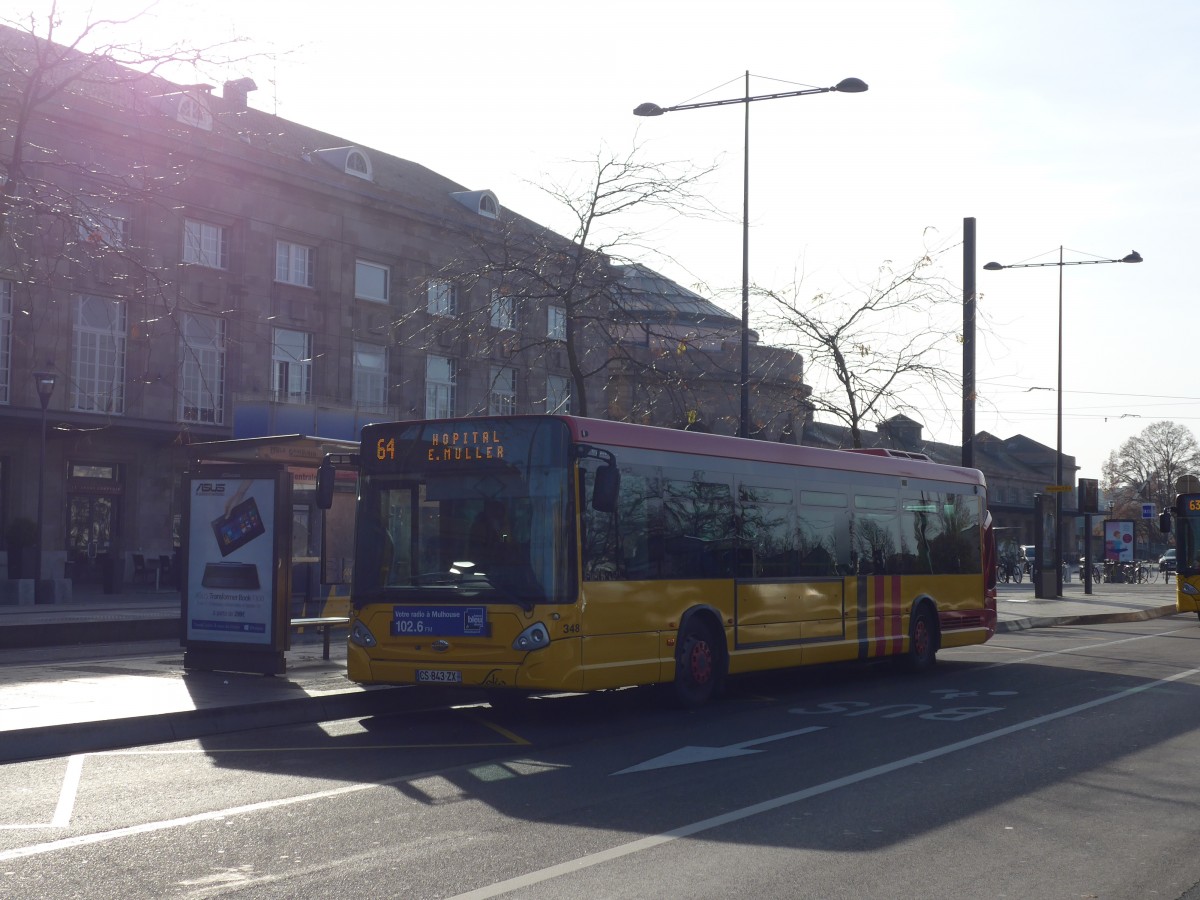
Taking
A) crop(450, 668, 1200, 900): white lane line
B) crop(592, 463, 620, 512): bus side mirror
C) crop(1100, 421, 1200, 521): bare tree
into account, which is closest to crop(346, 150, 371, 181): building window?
crop(592, 463, 620, 512): bus side mirror

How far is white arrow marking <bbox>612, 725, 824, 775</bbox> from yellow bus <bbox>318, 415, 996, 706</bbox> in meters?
1.51

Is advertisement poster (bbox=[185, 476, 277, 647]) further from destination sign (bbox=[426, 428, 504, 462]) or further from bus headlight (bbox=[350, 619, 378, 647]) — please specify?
destination sign (bbox=[426, 428, 504, 462])

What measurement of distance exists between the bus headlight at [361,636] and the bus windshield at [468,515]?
225mm

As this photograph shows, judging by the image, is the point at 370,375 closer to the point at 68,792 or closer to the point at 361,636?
the point at 361,636

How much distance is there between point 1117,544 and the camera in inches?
2334

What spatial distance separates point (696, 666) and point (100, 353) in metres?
27.1

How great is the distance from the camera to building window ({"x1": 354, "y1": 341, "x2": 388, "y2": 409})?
42375 mm

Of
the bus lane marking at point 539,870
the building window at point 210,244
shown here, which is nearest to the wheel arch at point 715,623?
the bus lane marking at point 539,870

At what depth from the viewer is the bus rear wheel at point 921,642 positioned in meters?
17.1

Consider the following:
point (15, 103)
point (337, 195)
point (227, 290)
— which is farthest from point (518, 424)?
point (337, 195)

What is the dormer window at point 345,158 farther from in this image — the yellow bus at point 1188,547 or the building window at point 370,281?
the yellow bus at point 1188,547

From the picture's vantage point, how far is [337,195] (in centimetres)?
4162

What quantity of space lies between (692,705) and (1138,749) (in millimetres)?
4100

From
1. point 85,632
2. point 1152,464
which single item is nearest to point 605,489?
point 85,632
